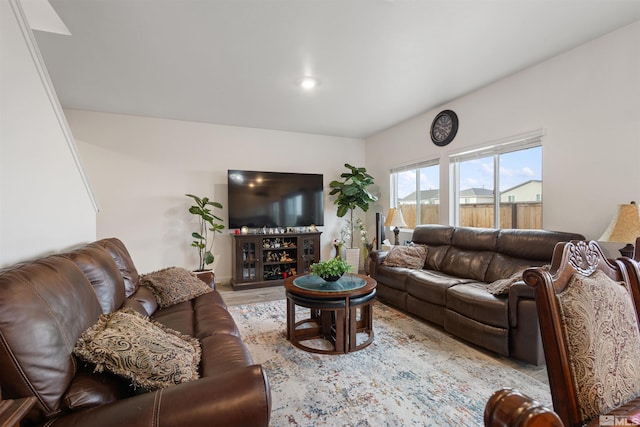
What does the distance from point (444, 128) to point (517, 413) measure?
4209 mm

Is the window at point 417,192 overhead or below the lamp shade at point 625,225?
overhead

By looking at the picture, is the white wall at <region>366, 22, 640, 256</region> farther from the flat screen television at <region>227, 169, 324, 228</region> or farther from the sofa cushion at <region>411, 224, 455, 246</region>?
the flat screen television at <region>227, 169, 324, 228</region>

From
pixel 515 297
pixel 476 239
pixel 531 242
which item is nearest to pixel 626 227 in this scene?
pixel 531 242

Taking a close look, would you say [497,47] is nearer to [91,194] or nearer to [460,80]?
[460,80]

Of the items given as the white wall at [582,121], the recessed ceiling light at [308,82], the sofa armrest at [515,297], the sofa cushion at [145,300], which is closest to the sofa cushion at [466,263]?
the white wall at [582,121]

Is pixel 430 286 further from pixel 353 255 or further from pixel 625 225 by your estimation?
pixel 353 255

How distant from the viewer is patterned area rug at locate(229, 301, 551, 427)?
1.66 metres

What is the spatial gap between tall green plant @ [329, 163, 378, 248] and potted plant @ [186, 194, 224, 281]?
2141 millimetres

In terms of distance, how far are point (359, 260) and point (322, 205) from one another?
1.44 meters

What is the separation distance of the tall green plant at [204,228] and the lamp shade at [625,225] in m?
4.37

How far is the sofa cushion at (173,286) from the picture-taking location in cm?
234

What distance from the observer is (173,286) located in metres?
2.42

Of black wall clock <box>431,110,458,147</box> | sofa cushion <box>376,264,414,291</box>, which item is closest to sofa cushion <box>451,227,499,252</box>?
sofa cushion <box>376,264,414,291</box>

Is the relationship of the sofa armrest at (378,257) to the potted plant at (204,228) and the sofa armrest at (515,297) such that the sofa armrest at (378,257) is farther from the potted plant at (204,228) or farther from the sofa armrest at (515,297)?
the potted plant at (204,228)
